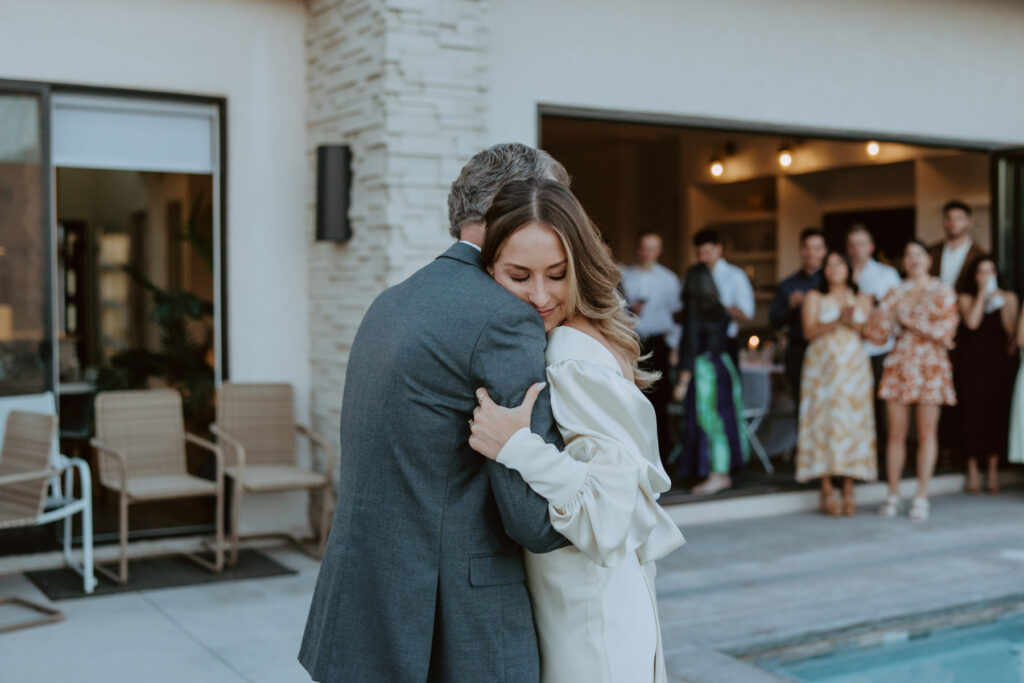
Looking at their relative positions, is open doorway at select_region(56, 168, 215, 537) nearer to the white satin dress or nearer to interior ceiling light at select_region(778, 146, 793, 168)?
the white satin dress

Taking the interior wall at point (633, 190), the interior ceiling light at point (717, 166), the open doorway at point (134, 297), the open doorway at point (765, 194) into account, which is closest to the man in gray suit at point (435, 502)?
the open doorway at point (134, 297)

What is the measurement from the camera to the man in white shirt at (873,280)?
25.7 feet

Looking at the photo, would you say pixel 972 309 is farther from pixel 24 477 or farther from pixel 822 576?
pixel 24 477

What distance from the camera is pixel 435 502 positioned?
197 centimetres

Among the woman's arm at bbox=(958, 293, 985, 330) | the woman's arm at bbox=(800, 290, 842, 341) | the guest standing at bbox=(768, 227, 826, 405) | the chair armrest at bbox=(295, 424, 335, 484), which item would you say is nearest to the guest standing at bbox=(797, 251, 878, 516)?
the woman's arm at bbox=(800, 290, 842, 341)

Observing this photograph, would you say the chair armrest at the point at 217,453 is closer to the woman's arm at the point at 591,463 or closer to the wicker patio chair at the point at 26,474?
the wicker patio chair at the point at 26,474

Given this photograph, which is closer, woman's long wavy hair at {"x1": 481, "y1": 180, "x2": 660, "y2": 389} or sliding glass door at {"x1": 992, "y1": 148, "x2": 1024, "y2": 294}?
woman's long wavy hair at {"x1": 481, "y1": 180, "x2": 660, "y2": 389}

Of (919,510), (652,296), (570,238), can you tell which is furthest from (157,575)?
(919,510)

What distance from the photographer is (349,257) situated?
601 cm

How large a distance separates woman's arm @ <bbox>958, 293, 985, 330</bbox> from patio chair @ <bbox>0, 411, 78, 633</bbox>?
605 cm

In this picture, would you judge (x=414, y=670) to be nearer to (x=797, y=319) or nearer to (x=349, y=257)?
(x=349, y=257)

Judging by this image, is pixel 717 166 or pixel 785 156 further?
pixel 717 166

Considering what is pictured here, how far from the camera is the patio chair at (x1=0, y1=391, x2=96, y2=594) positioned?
512 centimetres

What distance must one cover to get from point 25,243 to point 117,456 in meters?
1.24
